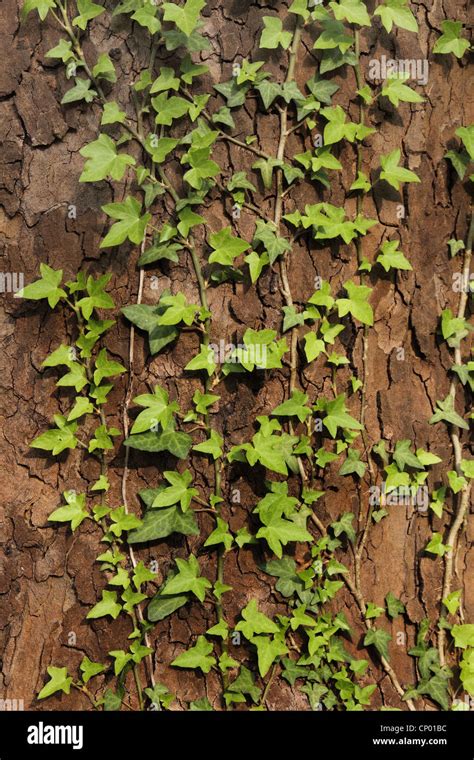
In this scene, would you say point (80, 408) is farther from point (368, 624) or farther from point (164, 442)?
point (368, 624)

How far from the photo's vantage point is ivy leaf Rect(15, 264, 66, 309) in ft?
6.70

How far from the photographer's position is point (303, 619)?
2061 millimetres

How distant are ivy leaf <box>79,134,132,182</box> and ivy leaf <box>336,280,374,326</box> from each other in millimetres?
771

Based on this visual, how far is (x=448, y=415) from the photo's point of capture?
6.95ft

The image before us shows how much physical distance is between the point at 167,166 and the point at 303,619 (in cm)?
148

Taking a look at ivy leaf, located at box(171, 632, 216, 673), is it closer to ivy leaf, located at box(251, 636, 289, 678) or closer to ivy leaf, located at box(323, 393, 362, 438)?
ivy leaf, located at box(251, 636, 289, 678)

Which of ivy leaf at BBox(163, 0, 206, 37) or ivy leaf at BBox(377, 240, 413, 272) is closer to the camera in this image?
ivy leaf at BBox(163, 0, 206, 37)

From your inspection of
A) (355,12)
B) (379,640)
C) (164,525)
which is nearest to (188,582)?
(164,525)

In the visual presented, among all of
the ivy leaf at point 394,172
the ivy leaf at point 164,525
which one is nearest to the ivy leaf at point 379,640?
the ivy leaf at point 164,525

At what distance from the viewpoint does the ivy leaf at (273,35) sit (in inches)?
78.4

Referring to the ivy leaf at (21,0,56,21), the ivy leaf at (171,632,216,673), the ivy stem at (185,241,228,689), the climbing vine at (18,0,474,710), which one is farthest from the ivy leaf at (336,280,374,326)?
the ivy leaf at (21,0,56,21)

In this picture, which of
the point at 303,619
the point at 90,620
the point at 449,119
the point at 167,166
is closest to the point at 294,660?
the point at 303,619

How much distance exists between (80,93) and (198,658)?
1.80 metres

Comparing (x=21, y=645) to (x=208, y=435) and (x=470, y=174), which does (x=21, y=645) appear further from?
(x=470, y=174)
